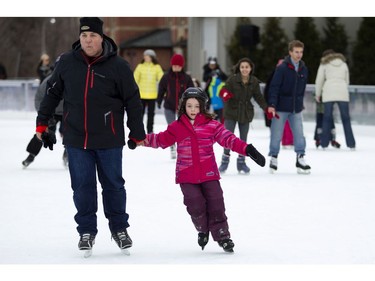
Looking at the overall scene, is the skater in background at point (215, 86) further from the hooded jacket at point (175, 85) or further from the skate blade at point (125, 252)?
the skate blade at point (125, 252)

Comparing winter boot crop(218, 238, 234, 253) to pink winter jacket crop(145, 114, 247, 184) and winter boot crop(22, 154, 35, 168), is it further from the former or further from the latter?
winter boot crop(22, 154, 35, 168)

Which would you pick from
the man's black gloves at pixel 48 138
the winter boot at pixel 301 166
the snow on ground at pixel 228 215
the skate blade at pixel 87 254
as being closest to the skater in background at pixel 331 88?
the snow on ground at pixel 228 215

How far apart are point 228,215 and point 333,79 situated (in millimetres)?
7772

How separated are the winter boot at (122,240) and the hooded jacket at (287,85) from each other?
5.58 m

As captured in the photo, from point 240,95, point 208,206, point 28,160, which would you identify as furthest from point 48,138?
point 28,160

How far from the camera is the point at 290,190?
10562 mm

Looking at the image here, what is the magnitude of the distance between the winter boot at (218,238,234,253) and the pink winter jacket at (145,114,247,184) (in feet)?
1.28

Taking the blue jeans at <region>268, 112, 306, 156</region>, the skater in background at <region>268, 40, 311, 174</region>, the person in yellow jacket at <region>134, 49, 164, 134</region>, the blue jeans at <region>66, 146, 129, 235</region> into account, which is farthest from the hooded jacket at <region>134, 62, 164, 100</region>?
the blue jeans at <region>66, 146, 129, 235</region>

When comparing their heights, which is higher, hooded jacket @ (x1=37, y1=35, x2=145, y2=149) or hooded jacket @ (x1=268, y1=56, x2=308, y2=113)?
hooded jacket @ (x1=37, y1=35, x2=145, y2=149)

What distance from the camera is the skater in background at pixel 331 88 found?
1606cm

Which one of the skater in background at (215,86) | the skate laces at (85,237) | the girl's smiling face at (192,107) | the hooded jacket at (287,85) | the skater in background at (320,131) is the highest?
the girl's smiling face at (192,107)

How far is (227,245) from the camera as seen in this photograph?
675cm

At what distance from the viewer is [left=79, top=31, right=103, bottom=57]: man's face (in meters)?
6.52

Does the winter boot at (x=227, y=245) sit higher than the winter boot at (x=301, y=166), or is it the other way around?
the winter boot at (x=227, y=245)
